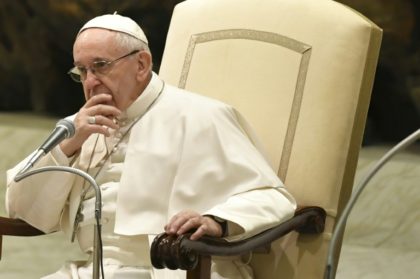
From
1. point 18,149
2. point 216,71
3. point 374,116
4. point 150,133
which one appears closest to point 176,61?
point 216,71

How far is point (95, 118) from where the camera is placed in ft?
9.11

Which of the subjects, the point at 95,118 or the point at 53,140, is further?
the point at 95,118

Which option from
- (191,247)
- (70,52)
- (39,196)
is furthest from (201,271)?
(70,52)

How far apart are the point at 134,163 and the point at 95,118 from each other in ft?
0.77

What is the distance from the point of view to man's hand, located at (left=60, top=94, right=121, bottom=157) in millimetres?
2771

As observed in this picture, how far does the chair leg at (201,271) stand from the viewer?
2.47 meters

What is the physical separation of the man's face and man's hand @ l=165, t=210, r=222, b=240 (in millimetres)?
531

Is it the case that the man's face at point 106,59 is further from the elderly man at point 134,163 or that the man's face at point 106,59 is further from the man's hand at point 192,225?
the man's hand at point 192,225

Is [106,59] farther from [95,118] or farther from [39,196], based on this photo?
[39,196]

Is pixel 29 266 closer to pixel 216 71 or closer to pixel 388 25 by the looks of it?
pixel 216 71

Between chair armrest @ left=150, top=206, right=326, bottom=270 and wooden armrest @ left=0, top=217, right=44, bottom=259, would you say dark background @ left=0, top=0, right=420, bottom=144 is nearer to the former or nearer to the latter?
wooden armrest @ left=0, top=217, right=44, bottom=259

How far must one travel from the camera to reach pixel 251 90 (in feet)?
10.3

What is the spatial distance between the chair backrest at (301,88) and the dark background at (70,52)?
3.28 m

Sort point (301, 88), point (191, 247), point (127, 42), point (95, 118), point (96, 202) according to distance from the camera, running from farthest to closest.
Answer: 1. point (301, 88)
2. point (127, 42)
3. point (95, 118)
4. point (191, 247)
5. point (96, 202)
